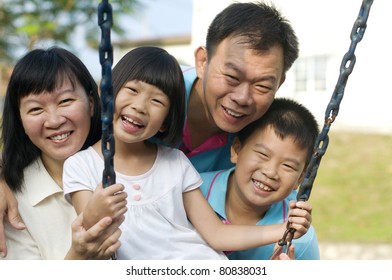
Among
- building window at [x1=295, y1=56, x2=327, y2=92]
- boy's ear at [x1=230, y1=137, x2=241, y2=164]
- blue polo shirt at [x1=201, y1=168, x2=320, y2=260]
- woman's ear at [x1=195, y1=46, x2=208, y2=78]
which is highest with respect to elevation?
woman's ear at [x1=195, y1=46, x2=208, y2=78]

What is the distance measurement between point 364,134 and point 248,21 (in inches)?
308

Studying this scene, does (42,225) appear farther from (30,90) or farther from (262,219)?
(262,219)

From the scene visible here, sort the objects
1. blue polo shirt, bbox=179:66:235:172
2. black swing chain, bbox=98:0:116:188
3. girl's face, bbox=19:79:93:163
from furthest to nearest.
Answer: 1. blue polo shirt, bbox=179:66:235:172
2. girl's face, bbox=19:79:93:163
3. black swing chain, bbox=98:0:116:188

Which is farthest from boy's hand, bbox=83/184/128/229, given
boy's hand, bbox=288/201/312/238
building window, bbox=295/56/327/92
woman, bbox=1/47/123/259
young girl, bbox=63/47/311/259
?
building window, bbox=295/56/327/92

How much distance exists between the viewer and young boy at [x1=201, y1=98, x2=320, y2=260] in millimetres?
2031

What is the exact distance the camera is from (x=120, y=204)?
1581mm

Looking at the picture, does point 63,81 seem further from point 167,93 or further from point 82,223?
point 82,223

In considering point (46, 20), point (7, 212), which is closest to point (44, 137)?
point (7, 212)

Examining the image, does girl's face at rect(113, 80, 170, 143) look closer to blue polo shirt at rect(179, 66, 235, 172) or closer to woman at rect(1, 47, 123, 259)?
woman at rect(1, 47, 123, 259)

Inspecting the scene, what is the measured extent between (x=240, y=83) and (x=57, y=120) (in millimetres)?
520

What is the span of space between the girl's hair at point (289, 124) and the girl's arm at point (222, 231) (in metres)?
0.31

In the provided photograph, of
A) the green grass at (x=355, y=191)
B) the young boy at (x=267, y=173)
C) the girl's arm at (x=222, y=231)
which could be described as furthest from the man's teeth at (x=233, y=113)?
the green grass at (x=355, y=191)

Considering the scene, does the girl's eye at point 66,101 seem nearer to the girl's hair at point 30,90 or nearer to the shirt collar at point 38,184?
the girl's hair at point 30,90

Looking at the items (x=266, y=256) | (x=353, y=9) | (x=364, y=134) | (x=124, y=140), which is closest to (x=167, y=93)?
(x=124, y=140)
